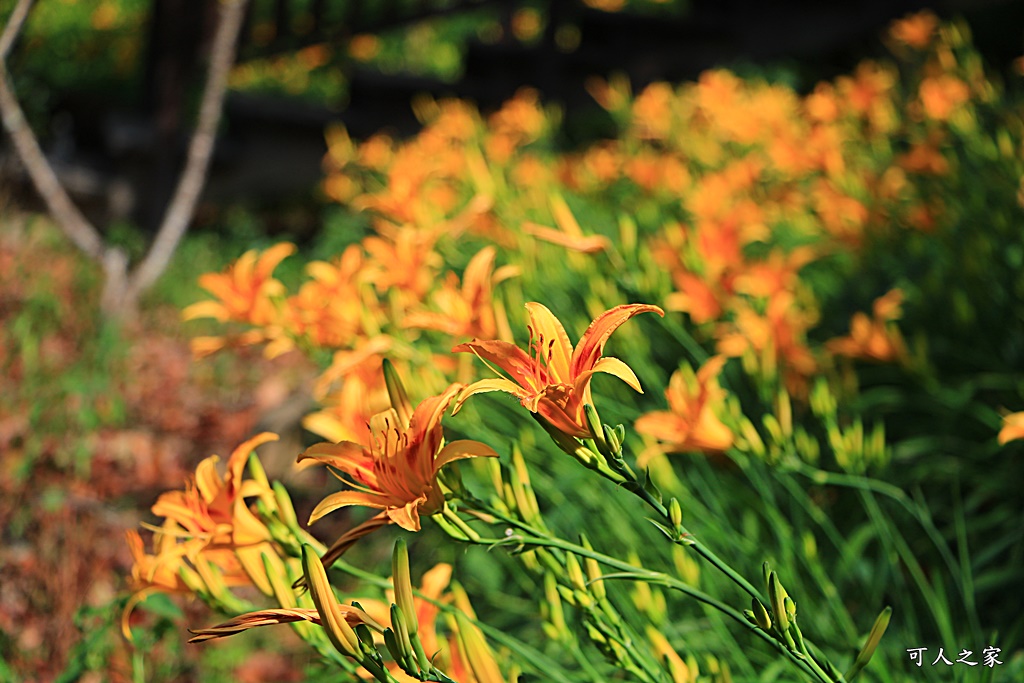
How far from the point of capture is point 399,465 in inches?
31.9

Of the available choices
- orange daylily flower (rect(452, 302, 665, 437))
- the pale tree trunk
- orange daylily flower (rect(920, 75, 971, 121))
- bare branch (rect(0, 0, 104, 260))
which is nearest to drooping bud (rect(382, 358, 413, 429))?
orange daylily flower (rect(452, 302, 665, 437))

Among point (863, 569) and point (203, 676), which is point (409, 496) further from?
point (203, 676)

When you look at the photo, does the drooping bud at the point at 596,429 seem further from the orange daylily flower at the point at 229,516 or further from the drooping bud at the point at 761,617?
the orange daylily flower at the point at 229,516

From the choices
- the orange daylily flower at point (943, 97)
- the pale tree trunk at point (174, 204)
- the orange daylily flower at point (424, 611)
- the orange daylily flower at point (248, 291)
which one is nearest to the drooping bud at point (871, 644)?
the orange daylily flower at point (424, 611)

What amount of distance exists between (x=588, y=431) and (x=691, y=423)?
514 mm

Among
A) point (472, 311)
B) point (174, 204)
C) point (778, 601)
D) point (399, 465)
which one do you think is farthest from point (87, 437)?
point (778, 601)

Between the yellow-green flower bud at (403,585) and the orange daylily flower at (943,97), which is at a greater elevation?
the orange daylily flower at (943,97)

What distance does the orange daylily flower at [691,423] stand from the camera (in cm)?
122

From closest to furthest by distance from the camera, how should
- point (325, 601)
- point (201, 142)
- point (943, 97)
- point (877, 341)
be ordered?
point (325, 601)
point (877, 341)
point (943, 97)
point (201, 142)

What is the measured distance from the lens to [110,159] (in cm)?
519

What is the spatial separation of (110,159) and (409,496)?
5.05 m

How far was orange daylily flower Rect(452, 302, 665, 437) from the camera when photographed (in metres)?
0.76

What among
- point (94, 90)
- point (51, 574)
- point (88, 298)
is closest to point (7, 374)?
point (88, 298)

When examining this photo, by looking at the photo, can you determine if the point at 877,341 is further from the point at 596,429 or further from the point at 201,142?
the point at 201,142
